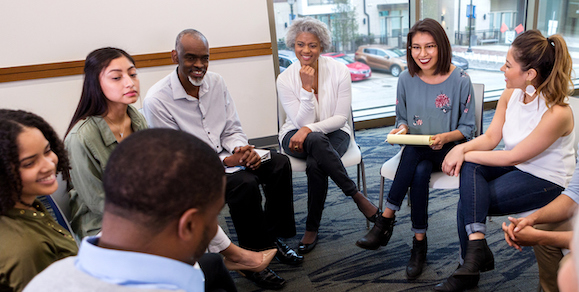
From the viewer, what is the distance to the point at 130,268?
80cm

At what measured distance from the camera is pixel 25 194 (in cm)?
128

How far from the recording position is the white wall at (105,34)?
10.9 ft

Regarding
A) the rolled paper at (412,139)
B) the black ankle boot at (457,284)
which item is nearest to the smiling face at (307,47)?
the rolled paper at (412,139)

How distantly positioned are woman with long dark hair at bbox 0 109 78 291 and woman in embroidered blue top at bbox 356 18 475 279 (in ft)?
5.13

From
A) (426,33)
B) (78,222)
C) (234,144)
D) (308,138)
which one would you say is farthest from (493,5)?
(78,222)

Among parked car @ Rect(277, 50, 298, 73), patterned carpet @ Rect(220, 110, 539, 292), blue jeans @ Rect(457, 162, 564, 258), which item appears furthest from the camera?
parked car @ Rect(277, 50, 298, 73)

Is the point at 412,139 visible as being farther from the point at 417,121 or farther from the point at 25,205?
the point at 25,205

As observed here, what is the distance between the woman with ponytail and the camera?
1867mm

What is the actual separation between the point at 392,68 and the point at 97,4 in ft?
9.91

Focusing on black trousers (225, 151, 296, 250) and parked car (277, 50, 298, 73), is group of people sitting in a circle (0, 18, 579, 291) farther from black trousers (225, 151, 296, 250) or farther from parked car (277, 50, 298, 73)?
parked car (277, 50, 298, 73)

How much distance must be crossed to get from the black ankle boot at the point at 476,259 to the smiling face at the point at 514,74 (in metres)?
0.75

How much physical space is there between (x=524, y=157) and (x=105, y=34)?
3.15 meters

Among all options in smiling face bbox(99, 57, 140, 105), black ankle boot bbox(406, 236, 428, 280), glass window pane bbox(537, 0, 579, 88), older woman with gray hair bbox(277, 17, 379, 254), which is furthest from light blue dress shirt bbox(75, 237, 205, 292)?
glass window pane bbox(537, 0, 579, 88)

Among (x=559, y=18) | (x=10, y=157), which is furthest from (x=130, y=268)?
(x=559, y=18)
